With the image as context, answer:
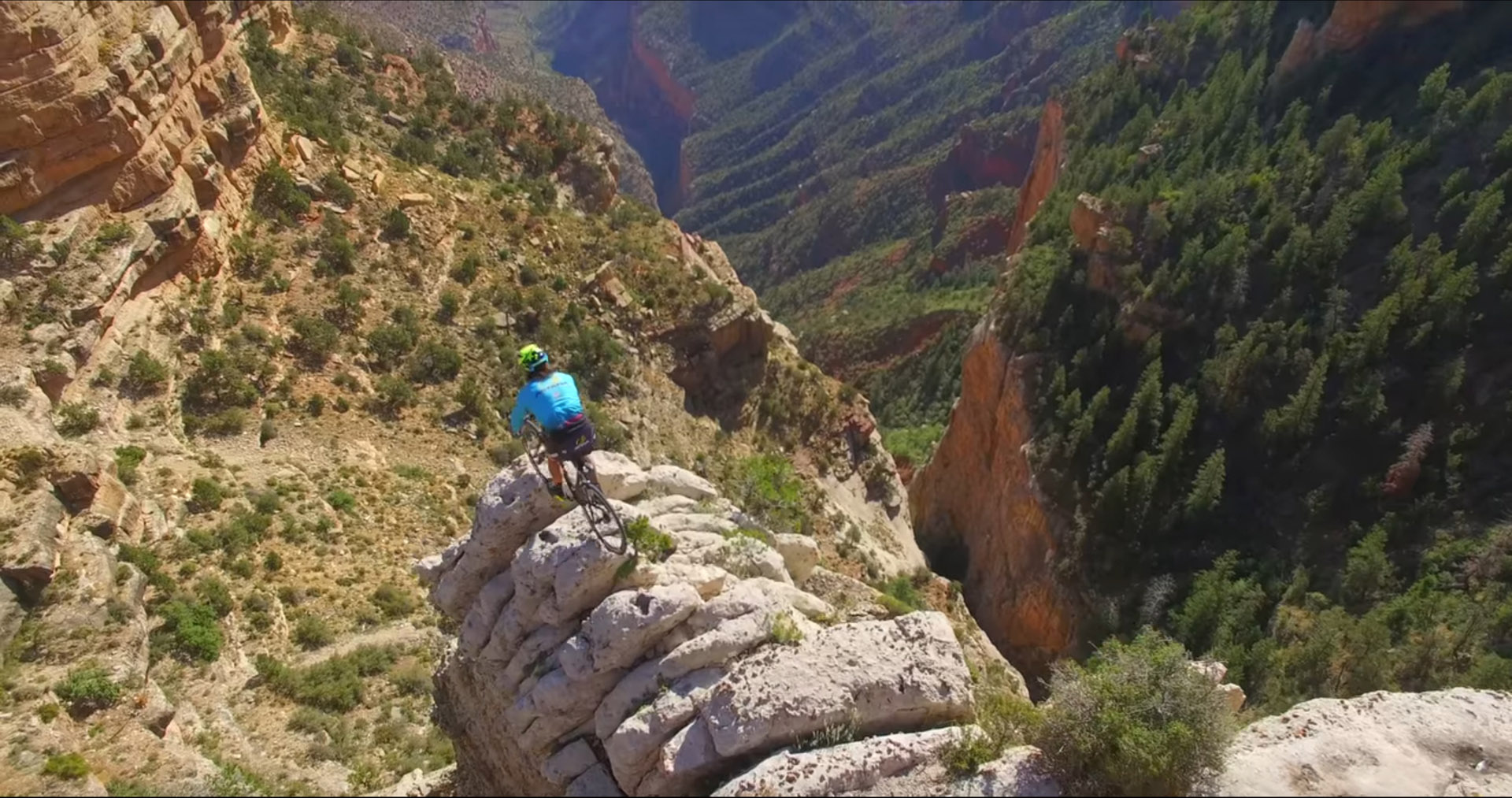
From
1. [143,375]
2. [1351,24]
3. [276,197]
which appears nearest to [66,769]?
[143,375]

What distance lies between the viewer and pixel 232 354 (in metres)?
22.9

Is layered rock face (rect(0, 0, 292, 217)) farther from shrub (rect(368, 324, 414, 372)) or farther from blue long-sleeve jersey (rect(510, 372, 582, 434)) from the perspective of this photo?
blue long-sleeve jersey (rect(510, 372, 582, 434))

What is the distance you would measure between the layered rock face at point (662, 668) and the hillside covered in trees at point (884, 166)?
41662 mm

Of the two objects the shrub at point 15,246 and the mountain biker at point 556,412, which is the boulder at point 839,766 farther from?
the shrub at point 15,246

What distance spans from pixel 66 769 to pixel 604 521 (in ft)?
24.3

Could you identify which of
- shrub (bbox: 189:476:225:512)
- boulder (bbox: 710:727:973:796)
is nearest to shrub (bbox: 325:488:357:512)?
shrub (bbox: 189:476:225:512)

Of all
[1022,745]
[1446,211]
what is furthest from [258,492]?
[1446,211]

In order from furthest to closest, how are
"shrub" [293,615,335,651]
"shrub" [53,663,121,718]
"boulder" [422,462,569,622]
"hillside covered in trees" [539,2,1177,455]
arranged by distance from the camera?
"hillside covered in trees" [539,2,1177,455] → "shrub" [293,615,335,651] → "shrub" [53,663,121,718] → "boulder" [422,462,569,622]

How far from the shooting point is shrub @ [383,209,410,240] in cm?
2912

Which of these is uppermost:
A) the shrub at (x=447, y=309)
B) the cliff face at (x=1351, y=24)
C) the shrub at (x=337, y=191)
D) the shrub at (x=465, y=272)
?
the cliff face at (x=1351, y=24)

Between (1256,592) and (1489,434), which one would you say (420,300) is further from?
(1489,434)

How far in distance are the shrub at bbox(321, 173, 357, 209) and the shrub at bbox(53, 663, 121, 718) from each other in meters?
19.9

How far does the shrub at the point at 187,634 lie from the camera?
588 inches

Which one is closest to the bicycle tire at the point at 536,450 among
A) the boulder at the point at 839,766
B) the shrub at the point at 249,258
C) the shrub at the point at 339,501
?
the boulder at the point at 839,766
